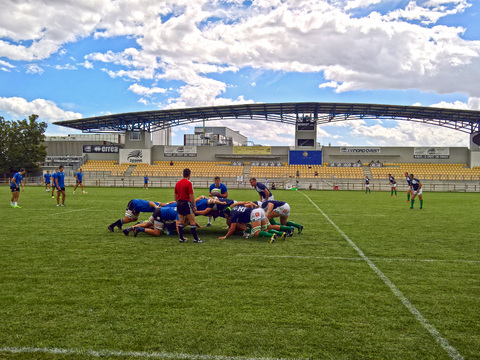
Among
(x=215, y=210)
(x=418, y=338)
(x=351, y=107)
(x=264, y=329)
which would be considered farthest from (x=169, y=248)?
(x=351, y=107)

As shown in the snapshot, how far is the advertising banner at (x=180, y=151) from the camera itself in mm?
59875

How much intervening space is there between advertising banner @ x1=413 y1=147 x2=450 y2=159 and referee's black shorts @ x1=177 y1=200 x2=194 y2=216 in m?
56.5

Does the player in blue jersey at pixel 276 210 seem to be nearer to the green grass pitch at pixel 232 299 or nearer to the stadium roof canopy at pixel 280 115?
the green grass pitch at pixel 232 299

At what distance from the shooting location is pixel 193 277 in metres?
5.57

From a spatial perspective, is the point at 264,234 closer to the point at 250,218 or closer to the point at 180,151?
the point at 250,218

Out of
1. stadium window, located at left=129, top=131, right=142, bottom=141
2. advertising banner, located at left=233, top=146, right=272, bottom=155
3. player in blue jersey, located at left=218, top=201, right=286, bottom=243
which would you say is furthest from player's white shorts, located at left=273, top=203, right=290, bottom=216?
stadium window, located at left=129, top=131, right=142, bottom=141

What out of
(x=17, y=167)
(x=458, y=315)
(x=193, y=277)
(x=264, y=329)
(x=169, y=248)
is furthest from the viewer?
(x=17, y=167)

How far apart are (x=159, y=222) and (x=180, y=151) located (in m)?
51.8

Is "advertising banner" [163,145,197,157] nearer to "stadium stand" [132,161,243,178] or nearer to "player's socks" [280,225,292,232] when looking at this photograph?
"stadium stand" [132,161,243,178]

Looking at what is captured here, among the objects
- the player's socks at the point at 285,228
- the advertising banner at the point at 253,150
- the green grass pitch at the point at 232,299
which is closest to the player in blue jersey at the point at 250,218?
the green grass pitch at the point at 232,299

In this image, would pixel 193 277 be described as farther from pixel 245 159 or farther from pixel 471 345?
pixel 245 159

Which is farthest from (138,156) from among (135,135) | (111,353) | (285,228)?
(111,353)

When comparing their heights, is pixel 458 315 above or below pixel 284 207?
below

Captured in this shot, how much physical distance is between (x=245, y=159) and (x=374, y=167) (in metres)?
20.7
